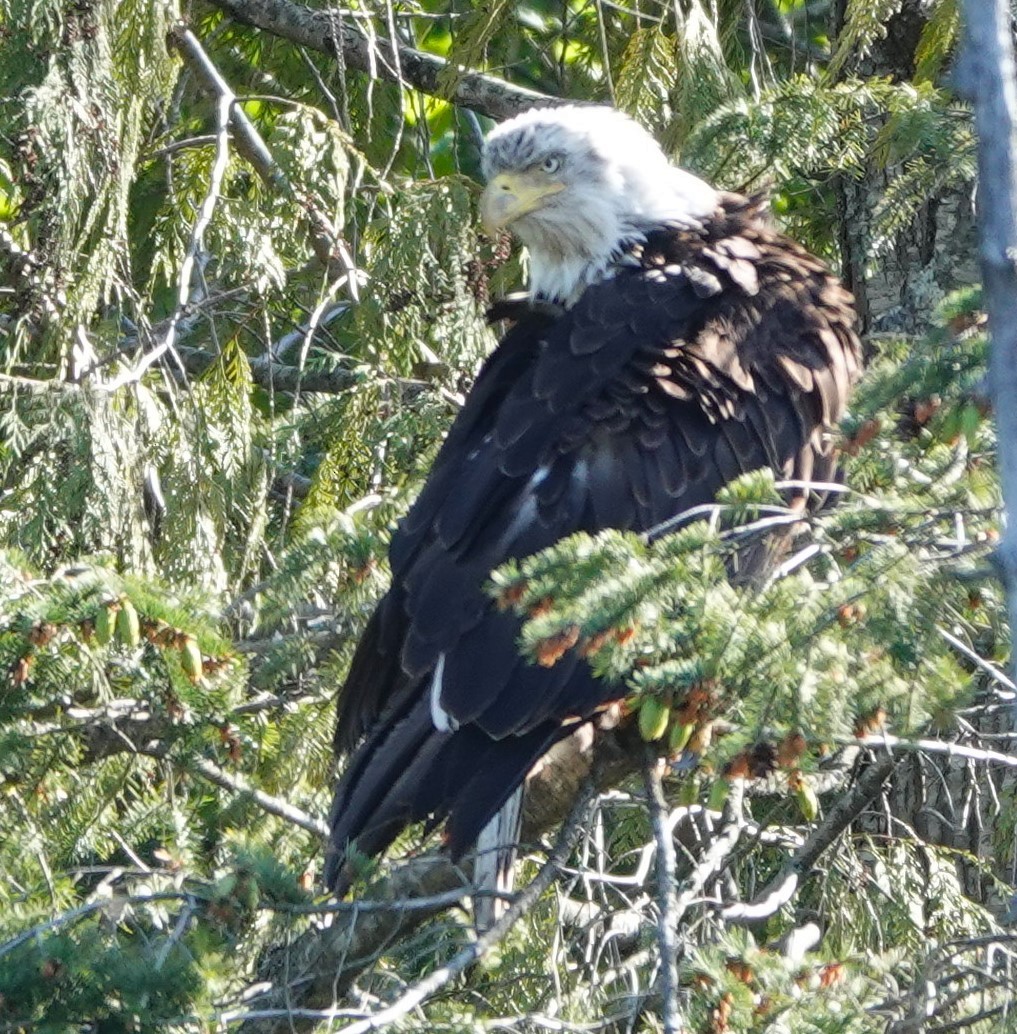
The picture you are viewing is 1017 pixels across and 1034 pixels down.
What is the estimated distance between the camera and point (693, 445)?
3525 mm

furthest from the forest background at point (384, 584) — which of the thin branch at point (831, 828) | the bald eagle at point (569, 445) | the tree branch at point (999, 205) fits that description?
the tree branch at point (999, 205)

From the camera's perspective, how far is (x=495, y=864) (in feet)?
9.82

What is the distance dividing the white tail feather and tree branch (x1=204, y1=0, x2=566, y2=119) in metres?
2.15

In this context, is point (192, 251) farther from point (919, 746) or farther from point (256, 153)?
point (919, 746)

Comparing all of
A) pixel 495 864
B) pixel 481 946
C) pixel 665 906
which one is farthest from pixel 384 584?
pixel 665 906

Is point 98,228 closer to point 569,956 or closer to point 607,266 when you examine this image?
point 607,266

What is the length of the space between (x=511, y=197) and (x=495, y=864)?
1775 millimetres

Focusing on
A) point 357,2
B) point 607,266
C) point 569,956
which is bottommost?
point 569,956

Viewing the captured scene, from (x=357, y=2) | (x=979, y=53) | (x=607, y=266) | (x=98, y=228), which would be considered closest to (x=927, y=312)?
(x=607, y=266)

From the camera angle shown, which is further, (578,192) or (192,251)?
(578,192)

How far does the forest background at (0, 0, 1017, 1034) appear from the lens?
83.3 inches

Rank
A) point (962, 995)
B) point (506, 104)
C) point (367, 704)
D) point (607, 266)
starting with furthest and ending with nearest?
Answer: 1. point (506, 104)
2. point (607, 266)
3. point (367, 704)
4. point (962, 995)

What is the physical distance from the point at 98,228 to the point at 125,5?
494mm

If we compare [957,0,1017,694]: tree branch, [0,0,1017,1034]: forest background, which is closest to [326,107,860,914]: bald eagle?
[0,0,1017,1034]: forest background
